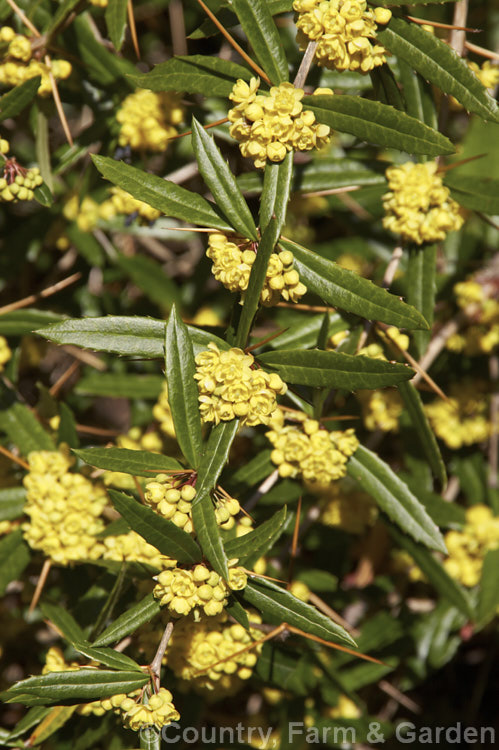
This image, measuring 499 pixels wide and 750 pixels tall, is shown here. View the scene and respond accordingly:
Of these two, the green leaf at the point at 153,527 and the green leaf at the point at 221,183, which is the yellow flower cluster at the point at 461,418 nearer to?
the green leaf at the point at 221,183

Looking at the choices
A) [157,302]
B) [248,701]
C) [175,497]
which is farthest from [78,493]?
[248,701]

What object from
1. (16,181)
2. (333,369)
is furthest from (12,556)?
(333,369)

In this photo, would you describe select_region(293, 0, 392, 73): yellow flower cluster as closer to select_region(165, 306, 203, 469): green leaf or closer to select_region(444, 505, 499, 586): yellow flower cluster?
select_region(165, 306, 203, 469): green leaf

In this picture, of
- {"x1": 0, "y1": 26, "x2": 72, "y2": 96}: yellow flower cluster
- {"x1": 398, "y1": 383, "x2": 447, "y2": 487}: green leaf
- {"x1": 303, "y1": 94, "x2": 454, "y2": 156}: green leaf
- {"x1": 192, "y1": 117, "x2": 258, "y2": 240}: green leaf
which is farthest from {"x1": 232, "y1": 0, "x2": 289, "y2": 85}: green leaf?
{"x1": 398, "y1": 383, "x2": 447, "y2": 487}: green leaf

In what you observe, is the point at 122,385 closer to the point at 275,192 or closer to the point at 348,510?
the point at 348,510

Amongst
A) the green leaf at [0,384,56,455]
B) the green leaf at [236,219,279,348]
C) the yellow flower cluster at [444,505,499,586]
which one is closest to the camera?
the green leaf at [236,219,279,348]

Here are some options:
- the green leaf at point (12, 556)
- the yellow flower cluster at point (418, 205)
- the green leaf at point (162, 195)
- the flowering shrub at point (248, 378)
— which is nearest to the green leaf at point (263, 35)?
the flowering shrub at point (248, 378)
